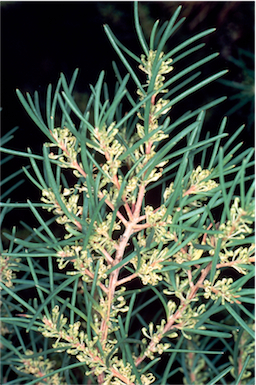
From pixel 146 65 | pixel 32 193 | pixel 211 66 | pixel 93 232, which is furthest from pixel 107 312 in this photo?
pixel 211 66

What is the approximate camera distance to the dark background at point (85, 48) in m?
0.55

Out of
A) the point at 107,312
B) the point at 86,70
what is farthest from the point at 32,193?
the point at 107,312

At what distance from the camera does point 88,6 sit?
1.88ft

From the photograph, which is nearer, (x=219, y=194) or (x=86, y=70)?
(x=219, y=194)

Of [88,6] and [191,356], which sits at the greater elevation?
[88,6]

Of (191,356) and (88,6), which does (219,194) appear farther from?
(88,6)

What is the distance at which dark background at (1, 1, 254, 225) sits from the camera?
21.6 inches

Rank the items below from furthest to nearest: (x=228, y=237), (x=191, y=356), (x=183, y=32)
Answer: (x=183, y=32)
(x=191, y=356)
(x=228, y=237)

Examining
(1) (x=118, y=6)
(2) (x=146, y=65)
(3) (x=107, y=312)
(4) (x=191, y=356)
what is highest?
(1) (x=118, y=6)

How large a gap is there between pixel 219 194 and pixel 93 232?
3.5 inches

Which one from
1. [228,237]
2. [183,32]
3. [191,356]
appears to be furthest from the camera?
[183,32]

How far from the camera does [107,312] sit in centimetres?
27

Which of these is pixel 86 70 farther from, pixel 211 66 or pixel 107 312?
pixel 107 312

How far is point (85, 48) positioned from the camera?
597 millimetres
